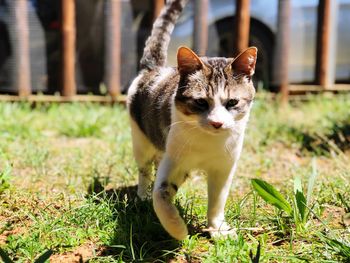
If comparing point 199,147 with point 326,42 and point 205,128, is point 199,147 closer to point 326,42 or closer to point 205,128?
point 205,128

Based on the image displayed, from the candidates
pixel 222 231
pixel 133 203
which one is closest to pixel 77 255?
pixel 133 203

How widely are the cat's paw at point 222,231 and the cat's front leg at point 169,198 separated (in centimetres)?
25

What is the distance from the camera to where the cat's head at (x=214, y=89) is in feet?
8.46

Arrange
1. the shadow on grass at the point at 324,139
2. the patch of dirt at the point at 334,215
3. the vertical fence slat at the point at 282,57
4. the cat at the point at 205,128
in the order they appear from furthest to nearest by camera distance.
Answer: the vertical fence slat at the point at 282,57 → the shadow on grass at the point at 324,139 → the patch of dirt at the point at 334,215 → the cat at the point at 205,128

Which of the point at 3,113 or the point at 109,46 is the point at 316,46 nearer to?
the point at 109,46

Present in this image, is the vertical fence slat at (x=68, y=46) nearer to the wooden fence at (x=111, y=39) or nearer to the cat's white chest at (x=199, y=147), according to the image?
the wooden fence at (x=111, y=39)

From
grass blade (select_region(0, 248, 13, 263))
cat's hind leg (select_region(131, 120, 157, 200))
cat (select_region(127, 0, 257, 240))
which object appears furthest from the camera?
cat's hind leg (select_region(131, 120, 157, 200))

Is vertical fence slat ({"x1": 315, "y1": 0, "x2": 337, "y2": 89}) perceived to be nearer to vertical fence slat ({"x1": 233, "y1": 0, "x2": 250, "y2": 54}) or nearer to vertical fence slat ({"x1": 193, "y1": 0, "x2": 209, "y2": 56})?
vertical fence slat ({"x1": 233, "y1": 0, "x2": 250, "y2": 54})

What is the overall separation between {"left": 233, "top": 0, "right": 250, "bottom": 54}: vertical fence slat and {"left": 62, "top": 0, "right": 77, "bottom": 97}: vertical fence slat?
1.95 meters

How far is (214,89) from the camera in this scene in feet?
8.60

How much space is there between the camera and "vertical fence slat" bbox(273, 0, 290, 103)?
6.42 meters

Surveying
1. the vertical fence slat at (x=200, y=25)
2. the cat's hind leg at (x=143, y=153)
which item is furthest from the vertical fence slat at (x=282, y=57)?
the cat's hind leg at (x=143, y=153)

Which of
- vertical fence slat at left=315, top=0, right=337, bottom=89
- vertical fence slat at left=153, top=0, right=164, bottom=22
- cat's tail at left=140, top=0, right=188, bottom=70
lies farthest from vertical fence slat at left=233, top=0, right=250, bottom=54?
cat's tail at left=140, top=0, right=188, bottom=70

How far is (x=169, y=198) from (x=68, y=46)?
12.9ft
